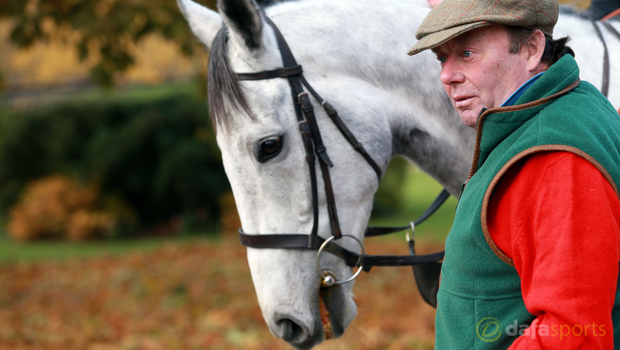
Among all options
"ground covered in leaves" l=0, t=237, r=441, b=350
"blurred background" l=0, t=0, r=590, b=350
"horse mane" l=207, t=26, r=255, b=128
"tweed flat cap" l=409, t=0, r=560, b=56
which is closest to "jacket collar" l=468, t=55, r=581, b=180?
"tweed flat cap" l=409, t=0, r=560, b=56

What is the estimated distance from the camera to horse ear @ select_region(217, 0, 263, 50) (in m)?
1.78

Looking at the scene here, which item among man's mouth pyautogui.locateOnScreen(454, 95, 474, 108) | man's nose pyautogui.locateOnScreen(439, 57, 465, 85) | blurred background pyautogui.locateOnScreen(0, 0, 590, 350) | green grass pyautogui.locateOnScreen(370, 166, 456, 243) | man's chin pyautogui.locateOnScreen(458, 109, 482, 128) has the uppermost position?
man's nose pyautogui.locateOnScreen(439, 57, 465, 85)

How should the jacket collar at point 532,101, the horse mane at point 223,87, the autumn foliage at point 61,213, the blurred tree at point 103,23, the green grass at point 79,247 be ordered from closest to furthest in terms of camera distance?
the jacket collar at point 532,101 < the horse mane at point 223,87 < the blurred tree at point 103,23 < the green grass at point 79,247 < the autumn foliage at point 61,213

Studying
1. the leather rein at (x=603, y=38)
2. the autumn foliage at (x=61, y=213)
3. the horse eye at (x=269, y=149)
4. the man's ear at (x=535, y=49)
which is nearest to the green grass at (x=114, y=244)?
the autumn foliage at (x=61, y=213)

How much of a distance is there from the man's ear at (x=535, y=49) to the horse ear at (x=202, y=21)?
1.40 meters

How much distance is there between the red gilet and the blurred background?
13.3ft

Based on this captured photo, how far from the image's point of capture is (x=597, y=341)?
97 centimetres

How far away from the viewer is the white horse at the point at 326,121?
6.24ft

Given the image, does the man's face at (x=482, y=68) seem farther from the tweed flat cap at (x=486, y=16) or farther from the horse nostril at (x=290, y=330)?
the horse nostril at (x=290, y=330)

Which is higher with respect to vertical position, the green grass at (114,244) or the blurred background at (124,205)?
the blurred background at (124,205)

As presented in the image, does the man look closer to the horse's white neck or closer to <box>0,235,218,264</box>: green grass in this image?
the horse's white neck

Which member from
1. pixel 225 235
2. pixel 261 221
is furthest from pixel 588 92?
pixel 225 235

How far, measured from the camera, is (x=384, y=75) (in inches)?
79.4
